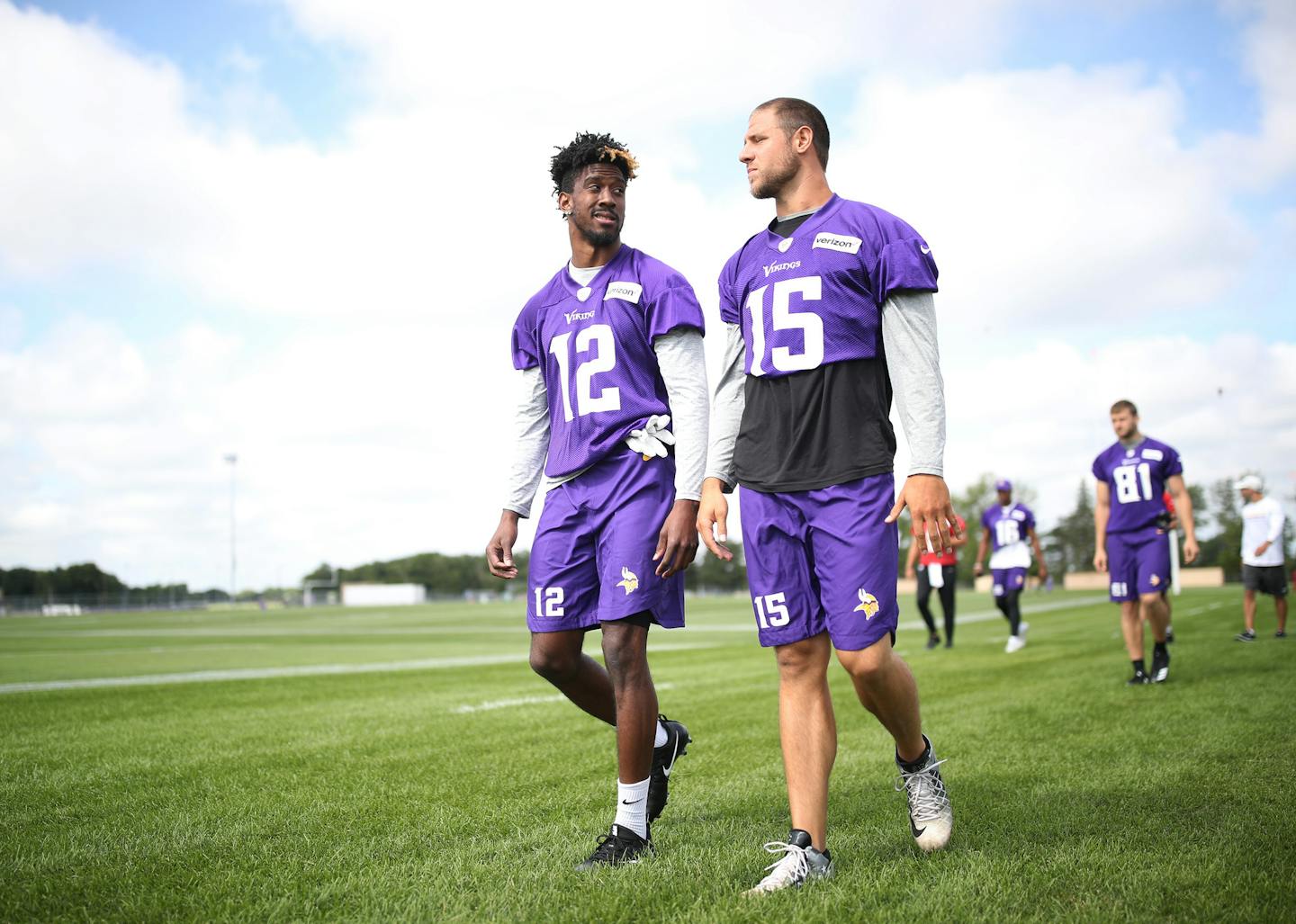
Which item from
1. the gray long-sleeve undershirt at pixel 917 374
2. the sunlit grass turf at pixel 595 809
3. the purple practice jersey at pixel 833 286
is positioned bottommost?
the sunlit grass turf at pixel 595 809

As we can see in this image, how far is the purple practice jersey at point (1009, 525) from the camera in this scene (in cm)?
1510

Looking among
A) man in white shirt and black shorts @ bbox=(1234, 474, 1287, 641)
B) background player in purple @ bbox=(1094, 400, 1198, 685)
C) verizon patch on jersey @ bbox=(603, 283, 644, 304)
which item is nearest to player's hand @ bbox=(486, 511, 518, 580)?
verizon patch on jersey @ bbox=(603, 283, 644, 304)

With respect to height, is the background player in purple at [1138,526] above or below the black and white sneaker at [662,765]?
above

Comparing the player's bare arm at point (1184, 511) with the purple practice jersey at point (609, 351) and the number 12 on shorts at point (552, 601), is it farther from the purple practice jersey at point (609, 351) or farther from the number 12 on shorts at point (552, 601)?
the number 12 on shorts at point (552, 601)

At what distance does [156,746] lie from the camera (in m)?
6.27

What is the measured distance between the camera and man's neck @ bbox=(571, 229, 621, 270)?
4215mm

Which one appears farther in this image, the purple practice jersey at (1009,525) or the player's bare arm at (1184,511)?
the purple practice jersey at (1009,525)

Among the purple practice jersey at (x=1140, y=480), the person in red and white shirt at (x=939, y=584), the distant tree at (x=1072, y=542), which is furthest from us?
the distant tree at (x=1072, y=542)

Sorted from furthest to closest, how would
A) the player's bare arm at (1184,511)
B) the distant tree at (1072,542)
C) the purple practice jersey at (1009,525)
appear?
the distant tree at (1072,542)
the purple practice jersey at (1009,525)
the player's bare arm at (1184,511)

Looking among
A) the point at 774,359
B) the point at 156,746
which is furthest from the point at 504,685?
the point at 774,359

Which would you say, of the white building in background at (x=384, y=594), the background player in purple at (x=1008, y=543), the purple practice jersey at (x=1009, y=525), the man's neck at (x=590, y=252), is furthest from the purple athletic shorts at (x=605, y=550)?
the white building in background at (x=384, y=594)

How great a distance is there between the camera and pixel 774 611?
3.41 meters

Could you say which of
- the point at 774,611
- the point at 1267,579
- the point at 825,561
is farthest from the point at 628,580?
the point at 1267,579

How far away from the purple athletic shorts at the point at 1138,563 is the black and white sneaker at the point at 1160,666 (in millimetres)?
522
